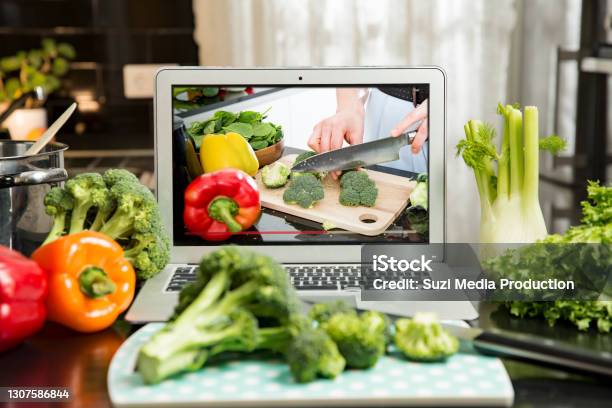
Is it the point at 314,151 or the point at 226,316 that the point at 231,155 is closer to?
the point at 314,151

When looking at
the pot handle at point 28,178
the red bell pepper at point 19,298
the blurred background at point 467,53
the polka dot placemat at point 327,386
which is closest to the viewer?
the polka dot placemat at point 327,386

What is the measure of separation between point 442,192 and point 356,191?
5.4 inches

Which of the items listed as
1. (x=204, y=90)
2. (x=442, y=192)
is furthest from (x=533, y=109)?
(x=204, y=90)

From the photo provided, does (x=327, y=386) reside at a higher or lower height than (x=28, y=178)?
lower

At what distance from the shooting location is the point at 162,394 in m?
0.81

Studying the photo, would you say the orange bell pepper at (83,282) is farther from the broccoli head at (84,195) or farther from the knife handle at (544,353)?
the knife handle at (544,353)

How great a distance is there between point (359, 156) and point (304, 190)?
4.0 inches

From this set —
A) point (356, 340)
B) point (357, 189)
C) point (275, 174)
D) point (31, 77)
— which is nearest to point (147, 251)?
point (275, 174)

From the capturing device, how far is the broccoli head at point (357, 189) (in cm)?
126

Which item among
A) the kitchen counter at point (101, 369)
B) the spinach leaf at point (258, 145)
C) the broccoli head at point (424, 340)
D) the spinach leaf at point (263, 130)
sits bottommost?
the kitchen counter at point (101, 369)

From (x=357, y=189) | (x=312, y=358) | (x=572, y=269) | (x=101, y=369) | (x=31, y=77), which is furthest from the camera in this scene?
(x=31, y=77)

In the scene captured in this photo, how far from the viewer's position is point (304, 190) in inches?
50.7

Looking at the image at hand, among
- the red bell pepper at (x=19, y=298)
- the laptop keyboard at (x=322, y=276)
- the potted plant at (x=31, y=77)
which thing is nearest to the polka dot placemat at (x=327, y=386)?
the red bell pepper at (x=19, y=298)

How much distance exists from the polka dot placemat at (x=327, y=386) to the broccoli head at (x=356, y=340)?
1 cm
